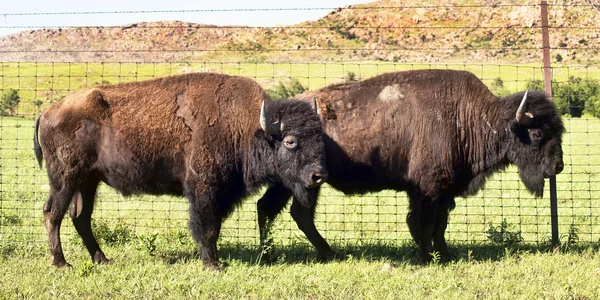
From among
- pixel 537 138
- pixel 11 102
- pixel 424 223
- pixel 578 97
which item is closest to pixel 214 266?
pixel 424 223

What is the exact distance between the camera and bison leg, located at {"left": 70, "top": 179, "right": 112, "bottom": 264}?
8.11 meters

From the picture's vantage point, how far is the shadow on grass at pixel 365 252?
8.12 m

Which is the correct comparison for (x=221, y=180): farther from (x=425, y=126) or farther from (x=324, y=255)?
(x=425, y=126)

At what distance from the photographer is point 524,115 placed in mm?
8102

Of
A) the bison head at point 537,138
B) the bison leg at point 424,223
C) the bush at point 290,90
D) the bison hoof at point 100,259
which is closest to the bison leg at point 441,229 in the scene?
the bison leg at point 424,223

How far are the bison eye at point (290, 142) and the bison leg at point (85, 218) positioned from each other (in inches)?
102

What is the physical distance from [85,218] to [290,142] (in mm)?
2846

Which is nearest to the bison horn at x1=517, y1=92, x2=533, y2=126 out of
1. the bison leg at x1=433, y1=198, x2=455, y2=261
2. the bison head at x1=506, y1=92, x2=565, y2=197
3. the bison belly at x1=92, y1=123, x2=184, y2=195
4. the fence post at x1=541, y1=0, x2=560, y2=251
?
the bison head at x1=506, y1=92, x2=565, y2=197

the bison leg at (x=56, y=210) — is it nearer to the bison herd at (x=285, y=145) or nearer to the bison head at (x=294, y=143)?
the bison herd at (x=285, y=145)

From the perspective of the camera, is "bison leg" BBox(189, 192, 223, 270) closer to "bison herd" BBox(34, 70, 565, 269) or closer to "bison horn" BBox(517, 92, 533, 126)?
"bison herd" BBox(34, 70, 565, 269)

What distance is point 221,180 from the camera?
25.4 feet

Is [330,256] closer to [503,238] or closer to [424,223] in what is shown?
[424,223]

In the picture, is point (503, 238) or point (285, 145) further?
point (503, 238)

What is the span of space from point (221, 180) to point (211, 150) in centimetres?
38
